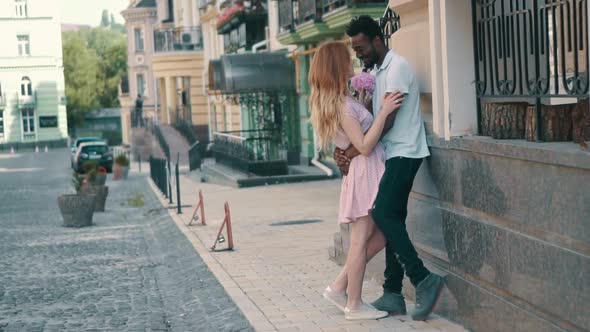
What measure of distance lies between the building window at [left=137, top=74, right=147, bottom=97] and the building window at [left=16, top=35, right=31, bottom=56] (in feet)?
25.4

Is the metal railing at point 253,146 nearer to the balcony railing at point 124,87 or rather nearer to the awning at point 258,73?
the awning at point 258,73

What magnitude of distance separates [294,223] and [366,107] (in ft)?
25.7

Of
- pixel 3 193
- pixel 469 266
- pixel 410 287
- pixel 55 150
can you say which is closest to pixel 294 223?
pixel 410 287

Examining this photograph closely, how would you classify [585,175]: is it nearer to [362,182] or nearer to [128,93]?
[362,182]

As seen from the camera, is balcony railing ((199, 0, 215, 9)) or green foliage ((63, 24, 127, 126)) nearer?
balcony railing ((199, 0, 215, 9))

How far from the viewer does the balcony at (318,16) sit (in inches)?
810

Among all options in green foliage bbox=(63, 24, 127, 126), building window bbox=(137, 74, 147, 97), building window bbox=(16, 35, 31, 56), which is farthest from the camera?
green foliage bbox=(63, 24, 127, 126)

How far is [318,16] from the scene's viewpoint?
2372 centimetres

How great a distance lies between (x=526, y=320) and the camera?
569 cm

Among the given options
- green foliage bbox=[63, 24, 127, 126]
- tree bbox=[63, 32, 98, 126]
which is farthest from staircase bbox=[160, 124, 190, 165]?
green foliage bbox=[63, 24, 127, 126]

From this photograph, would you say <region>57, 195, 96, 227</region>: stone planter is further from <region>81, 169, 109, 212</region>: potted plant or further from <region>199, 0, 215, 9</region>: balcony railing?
<region>199, 0, 215, 9</region>: balcony railing

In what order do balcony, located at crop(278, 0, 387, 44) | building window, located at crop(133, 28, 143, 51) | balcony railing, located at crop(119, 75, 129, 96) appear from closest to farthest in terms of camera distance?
balcony, located at crop(278, 0, 387, 44), building window, located at crop(133, 28, 143, 51), balcony railing, located at crop(119, 75, 129, 96)

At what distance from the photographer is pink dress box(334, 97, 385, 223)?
6977 mm

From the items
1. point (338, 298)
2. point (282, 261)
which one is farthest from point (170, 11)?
point (338, 298)
